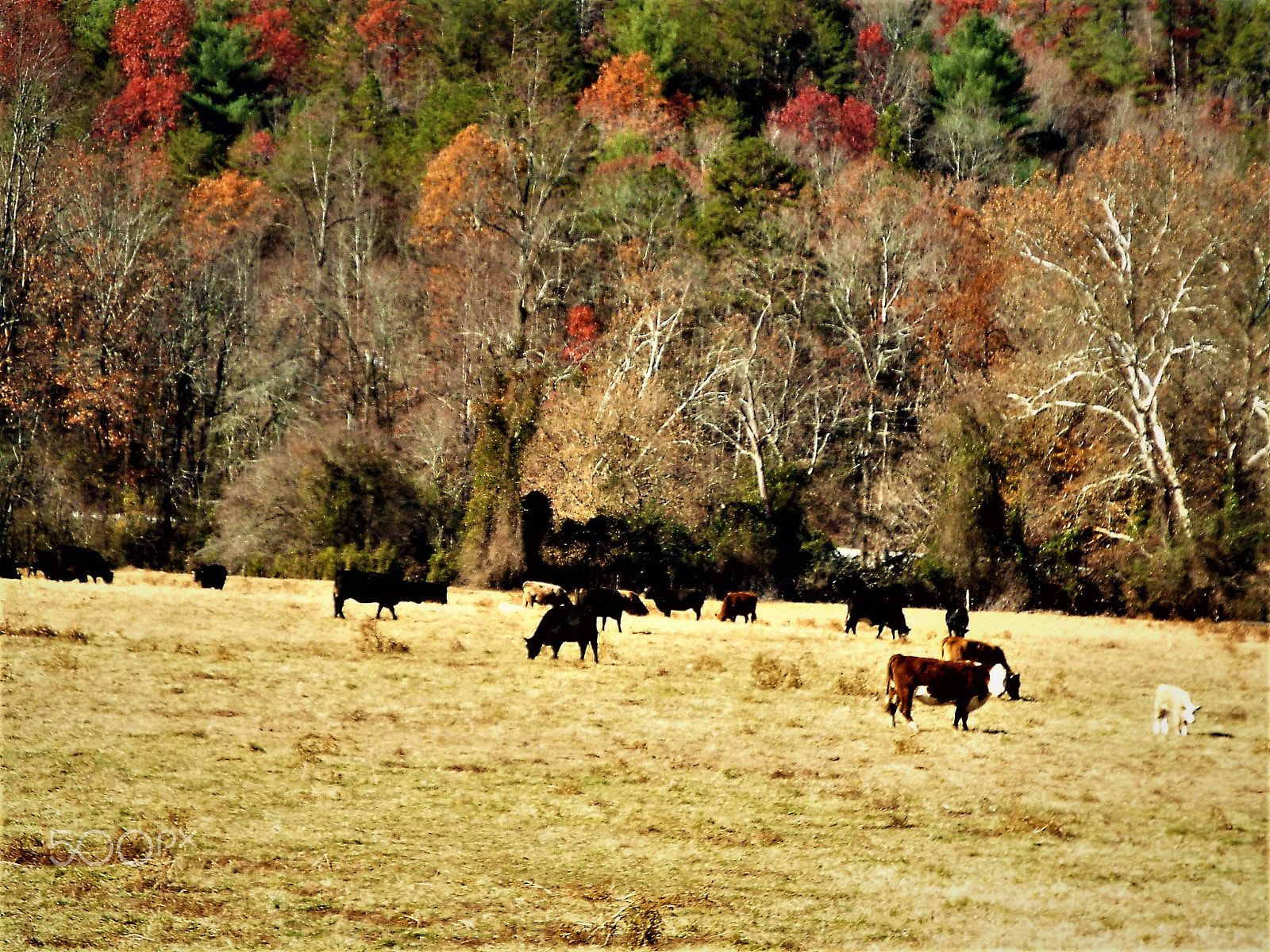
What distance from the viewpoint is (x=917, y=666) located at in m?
15.9

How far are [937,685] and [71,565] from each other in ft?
66.5

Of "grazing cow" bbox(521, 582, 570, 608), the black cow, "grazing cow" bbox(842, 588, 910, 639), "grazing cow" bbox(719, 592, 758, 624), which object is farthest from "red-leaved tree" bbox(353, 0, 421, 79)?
"grazing cow" bbox(842, 588, 910, 639)

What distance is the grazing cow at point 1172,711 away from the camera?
1603cm

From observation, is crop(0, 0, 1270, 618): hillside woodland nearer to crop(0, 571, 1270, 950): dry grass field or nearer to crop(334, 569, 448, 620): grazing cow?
crop(334, 569, 448, 620): grazing cow

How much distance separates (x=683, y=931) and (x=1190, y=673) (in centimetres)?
1557

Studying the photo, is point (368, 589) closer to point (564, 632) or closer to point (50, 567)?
point (564, 632)

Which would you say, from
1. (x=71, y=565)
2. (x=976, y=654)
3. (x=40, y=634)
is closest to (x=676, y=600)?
(x=976, y=654)

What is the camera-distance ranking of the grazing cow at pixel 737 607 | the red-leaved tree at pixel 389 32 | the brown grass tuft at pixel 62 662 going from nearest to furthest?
the brown grass tuft at pixel 62 662 < the grazing cow at pixel 737 607 < the red-leaved tree at pixel 389 32

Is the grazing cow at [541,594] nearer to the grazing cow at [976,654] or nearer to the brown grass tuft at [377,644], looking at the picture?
the brown grass tuft at [377,644]

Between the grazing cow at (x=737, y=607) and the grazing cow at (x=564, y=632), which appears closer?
the grazing cow at (x=564, y=632)

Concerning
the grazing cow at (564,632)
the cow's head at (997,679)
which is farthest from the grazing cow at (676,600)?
the cow's head at (997,679)

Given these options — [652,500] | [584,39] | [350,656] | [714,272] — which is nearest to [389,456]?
[652,500]

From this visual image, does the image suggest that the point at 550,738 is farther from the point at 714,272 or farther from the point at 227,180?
the point at 227,180

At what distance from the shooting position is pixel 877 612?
25656 mm
